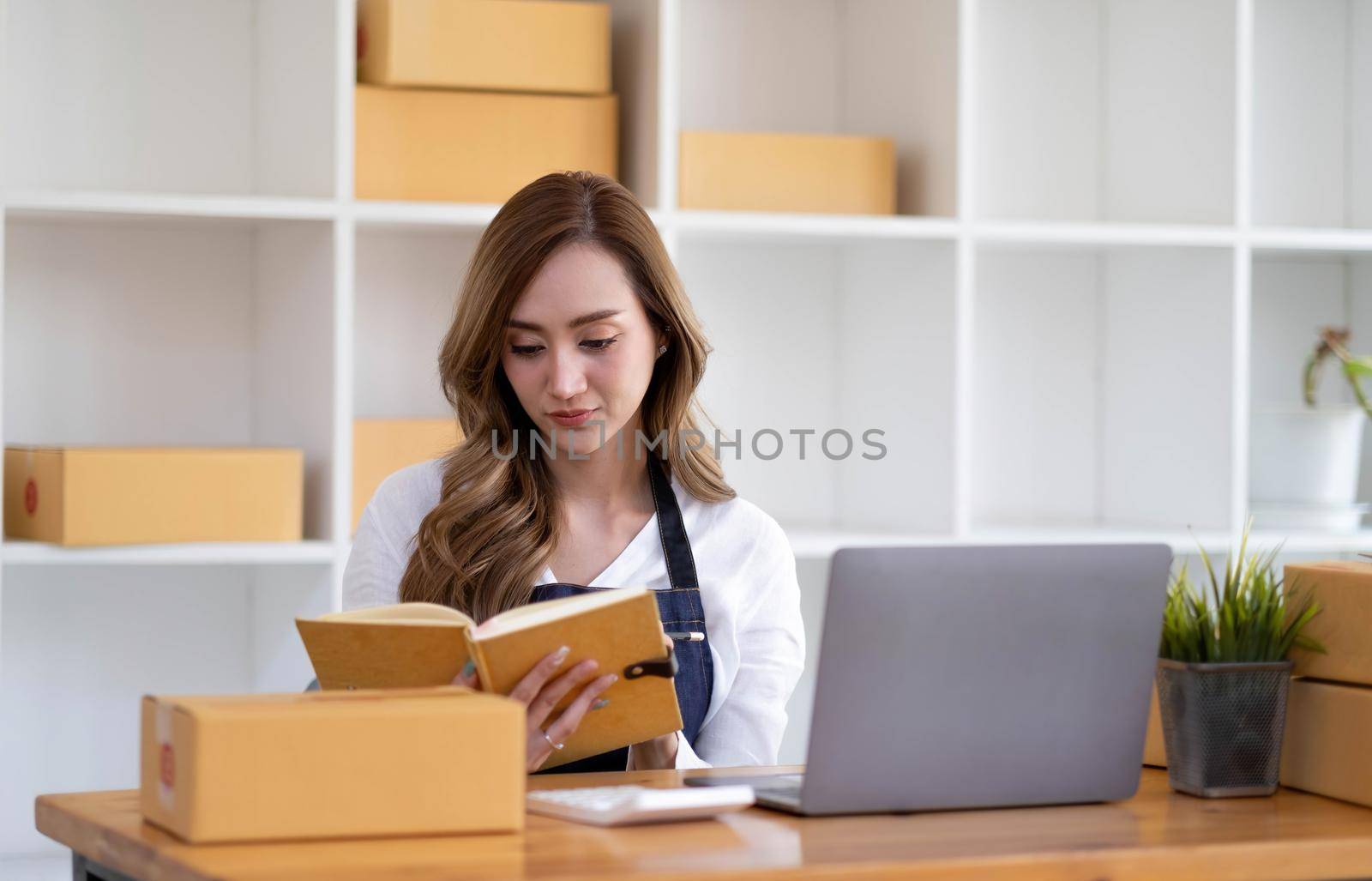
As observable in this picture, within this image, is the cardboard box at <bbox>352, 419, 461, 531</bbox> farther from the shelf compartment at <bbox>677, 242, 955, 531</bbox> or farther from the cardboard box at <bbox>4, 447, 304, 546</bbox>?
the shelf compartment at <bbox>677, 242, 955, 531</bbox>

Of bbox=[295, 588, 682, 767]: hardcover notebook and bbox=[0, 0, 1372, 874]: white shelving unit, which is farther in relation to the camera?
bbox=[0, 0, 1372, 874]: white shelving unit

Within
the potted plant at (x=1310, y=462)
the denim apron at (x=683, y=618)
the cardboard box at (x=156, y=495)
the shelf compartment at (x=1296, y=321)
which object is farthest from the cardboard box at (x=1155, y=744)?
the shelf compartment at (x=1296, y=321)

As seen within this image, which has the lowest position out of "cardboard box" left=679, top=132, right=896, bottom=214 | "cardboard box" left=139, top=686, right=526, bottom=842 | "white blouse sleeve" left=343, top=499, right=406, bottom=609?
"cardboard box" left=139, top=686, right=526, bottom=842

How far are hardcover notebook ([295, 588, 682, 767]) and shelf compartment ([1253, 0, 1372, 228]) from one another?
232 cm

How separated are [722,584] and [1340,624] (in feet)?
2.82

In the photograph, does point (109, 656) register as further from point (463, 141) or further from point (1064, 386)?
point (1064, 386)

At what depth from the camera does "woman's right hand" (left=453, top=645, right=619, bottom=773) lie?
149cm

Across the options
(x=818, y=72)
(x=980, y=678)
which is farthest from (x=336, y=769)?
(x=818, y=72)

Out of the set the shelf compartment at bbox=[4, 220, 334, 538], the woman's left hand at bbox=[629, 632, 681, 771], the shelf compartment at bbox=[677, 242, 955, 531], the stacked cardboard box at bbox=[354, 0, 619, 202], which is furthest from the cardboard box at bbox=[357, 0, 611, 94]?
the woman's left hand at bbox=[629, 632, 681, 771]

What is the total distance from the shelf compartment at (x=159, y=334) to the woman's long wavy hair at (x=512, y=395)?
0.64 metres

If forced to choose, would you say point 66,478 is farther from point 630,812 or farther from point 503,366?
point 630,812

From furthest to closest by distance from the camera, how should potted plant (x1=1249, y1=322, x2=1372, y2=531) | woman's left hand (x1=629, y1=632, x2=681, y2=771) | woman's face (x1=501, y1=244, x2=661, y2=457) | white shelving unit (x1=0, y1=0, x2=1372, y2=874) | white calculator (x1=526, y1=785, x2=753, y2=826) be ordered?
potted plant (x1=1249, y1=322, x2=1372, y2=531), white shelving unit (x1=0, y1=0, x2=1372, y2=874), woman's face (x1=501, y1=244, x2=661, y2=457), woman's left hand (x1=629, y1=632, x2=681, y2=771), white calculator (x1=526, y1=785, x2=753, y2=826)

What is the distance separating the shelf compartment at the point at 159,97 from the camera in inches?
111

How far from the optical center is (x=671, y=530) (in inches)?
87.9
